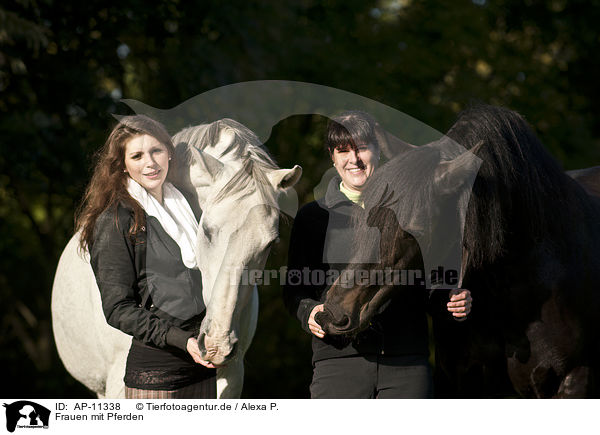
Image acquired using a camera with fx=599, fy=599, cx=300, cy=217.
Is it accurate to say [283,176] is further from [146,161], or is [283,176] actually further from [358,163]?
[146,161]

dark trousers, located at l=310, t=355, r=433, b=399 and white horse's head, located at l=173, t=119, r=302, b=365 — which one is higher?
white horse's head, located at l=173, t=119, r=302, b=365

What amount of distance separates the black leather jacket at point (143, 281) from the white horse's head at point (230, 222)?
116mm

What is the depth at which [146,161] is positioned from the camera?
105 inches

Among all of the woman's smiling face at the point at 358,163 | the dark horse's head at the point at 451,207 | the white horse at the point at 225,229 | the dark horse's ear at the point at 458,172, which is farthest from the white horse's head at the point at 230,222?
the dark horse's ear at the point at 458,172

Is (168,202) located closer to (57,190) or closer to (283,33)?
(57,190)

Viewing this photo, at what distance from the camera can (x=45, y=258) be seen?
8305 mm

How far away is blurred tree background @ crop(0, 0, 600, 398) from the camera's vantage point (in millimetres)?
5992

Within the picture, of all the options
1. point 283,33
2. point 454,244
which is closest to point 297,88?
point 283,33

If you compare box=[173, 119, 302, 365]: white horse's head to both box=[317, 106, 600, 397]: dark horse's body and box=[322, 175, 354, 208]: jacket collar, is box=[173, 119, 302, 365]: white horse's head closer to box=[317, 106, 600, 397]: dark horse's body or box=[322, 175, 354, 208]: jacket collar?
box=[322, 175, 354, 208]: jacket collar

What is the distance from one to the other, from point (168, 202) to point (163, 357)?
0.69m

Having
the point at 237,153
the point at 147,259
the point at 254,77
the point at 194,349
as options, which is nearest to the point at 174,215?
the point at 147,259

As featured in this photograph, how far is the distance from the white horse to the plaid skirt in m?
0.08

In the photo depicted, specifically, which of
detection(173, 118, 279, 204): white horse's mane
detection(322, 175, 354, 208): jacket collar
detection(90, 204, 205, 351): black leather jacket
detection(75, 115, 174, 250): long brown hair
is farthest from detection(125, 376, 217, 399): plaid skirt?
detection(322, 175, 354, 208): jacket collar
